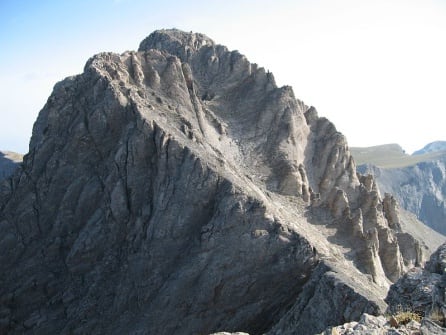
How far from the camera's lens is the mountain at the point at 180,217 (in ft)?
140

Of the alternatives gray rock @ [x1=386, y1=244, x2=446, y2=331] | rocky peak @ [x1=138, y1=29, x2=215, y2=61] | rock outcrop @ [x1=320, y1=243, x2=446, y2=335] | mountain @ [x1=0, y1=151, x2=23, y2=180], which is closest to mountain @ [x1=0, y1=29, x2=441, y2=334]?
gray rock @ [x1=386, y1=244, x2=446, y2=331]

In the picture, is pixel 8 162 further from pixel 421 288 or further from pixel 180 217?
pixel 421 288

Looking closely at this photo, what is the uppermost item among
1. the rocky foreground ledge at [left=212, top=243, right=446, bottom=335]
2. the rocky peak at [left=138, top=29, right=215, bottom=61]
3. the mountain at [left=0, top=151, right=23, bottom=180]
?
the rocky peak at [left=138, top=29, right=215, bottom=61]

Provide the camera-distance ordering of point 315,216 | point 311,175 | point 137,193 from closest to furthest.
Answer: point 137,193, point 315,216, point 311,175

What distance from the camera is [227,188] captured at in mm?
47281

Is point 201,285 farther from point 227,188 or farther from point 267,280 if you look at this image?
point 227,188

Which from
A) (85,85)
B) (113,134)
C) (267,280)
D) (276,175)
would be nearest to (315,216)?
(276,175)

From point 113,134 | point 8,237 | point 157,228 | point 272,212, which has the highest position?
point 113,134

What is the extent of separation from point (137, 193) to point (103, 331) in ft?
49.4

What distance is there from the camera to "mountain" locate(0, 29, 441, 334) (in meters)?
42.5

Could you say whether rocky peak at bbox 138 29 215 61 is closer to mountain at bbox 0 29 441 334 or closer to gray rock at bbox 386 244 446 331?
mountain at bbox 0 29 441 334

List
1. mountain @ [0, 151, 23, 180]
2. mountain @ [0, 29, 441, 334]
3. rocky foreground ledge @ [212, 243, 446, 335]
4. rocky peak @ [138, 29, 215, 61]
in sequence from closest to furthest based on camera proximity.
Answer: rocky foreground ledge @ [212, 243, 446, 335]
mountain @ [0, 29, 441, 334]
rocky peak @ [138, 29, 215, 61]
mountain @ [0, 151, 23, 180]

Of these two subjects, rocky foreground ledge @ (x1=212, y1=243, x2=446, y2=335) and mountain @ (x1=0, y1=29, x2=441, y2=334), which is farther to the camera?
mountain @ (x1=0, y1=29, x2=441, y2=334)

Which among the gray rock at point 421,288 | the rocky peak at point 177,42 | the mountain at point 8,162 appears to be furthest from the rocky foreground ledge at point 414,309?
the mountain at point 8,162
